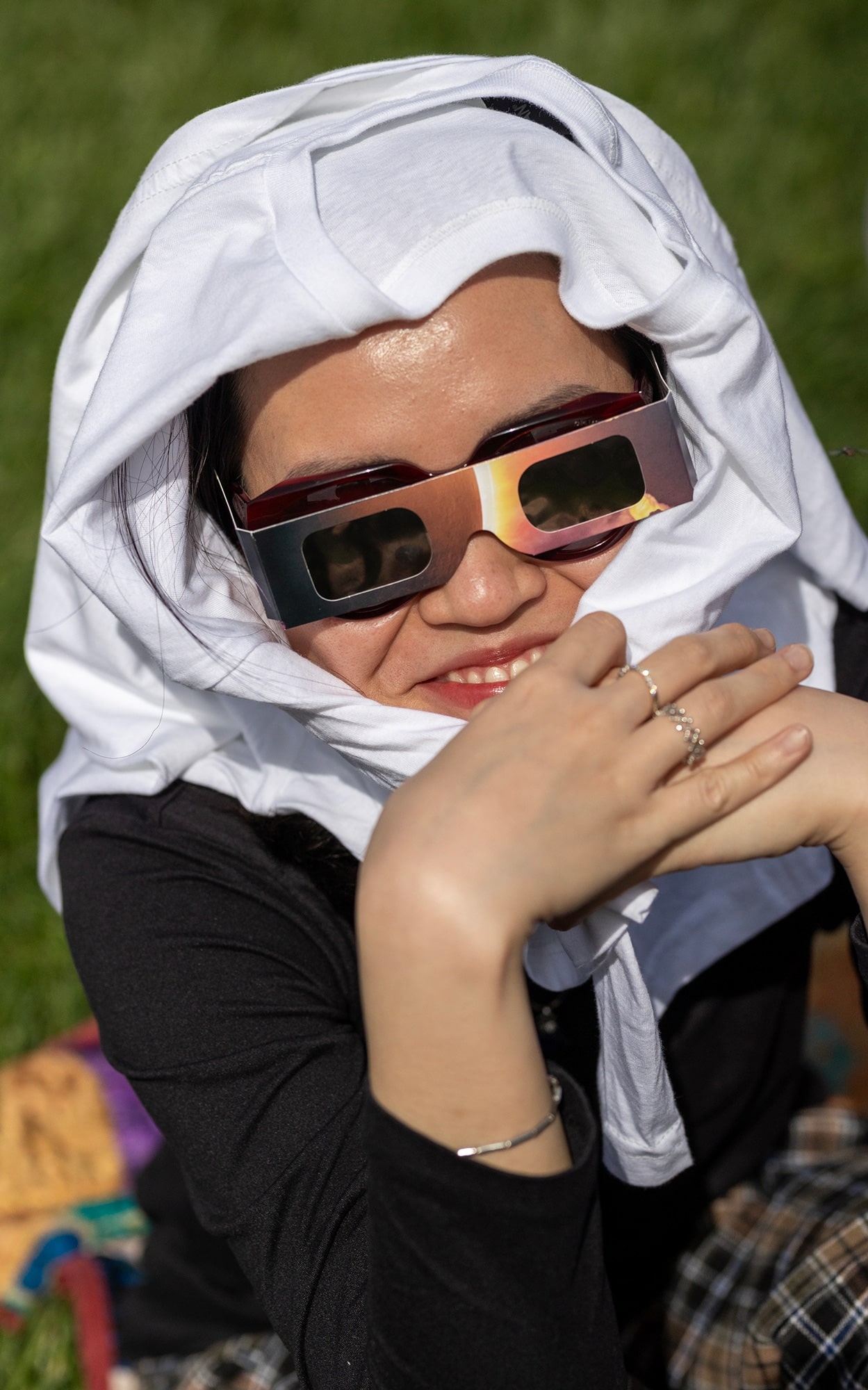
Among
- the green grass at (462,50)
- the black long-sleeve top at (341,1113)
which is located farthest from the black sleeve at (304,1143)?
the green grass at (462,50)

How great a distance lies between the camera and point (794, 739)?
5.64ft

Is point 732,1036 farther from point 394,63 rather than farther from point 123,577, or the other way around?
point 394,63

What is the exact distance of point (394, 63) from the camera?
Answer: 2.08 metres

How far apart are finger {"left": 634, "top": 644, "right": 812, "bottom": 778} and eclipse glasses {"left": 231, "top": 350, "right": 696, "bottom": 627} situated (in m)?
0.27

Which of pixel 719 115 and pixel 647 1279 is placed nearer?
pixel 647 1279

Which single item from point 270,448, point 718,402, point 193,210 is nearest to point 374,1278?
point 270,448

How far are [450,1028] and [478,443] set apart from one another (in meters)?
0.73

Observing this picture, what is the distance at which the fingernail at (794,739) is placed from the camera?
1709 mm

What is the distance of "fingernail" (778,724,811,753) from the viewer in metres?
1.71

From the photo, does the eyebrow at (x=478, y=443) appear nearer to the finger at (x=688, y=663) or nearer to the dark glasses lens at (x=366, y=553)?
Result: the dark glasses lens at (x=366, y=553)

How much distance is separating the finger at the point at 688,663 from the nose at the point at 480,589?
22 cm

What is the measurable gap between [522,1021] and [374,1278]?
1.22 ft

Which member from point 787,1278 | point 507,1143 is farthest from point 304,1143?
point 787,1278

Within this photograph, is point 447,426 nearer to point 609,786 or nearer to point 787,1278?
point 609,786
